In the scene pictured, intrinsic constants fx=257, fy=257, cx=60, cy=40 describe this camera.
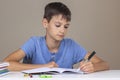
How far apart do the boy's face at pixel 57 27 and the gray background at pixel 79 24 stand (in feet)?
4.34

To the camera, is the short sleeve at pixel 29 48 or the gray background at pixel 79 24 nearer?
the short sleeve at pixel 29 48

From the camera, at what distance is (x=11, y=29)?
2986 millimetres

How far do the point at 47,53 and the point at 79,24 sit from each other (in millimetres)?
1391

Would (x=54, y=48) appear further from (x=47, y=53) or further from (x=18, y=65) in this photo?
(x=18, y=65)

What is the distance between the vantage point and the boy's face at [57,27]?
1.61 meters

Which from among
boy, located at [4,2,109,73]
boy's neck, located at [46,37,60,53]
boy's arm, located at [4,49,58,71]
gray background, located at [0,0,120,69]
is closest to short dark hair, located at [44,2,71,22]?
boy, located at [4,2,109,73]

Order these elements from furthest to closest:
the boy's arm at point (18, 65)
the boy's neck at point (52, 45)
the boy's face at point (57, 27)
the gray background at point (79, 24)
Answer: the gray background at point (79, 24) → the boy's neck at point (52, 45) → the boy's face at point (57, 27) → the boy's arm at point (18, 65)

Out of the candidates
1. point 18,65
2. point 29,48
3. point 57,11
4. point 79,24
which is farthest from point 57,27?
point 79,24

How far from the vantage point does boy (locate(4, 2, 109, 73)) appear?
1621 mm

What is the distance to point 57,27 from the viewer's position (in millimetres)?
1633

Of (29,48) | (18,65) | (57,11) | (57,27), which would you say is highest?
(57,11)

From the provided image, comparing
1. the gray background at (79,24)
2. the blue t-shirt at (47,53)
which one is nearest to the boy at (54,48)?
the blue t-shirt at (47,53)

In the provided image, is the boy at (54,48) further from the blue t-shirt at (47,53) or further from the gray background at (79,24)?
the gray background at (79,24)

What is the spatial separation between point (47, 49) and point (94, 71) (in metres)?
0.41
